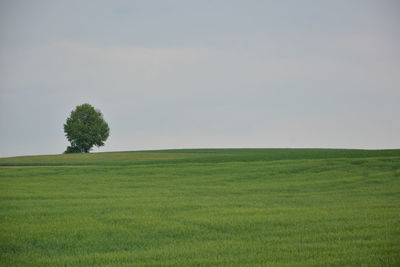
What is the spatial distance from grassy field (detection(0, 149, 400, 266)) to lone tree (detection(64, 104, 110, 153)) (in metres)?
47.3

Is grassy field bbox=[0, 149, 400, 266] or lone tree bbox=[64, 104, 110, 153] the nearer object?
grassy field bbox=[0, 149, 400, 266]

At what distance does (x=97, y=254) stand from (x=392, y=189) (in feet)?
61.1

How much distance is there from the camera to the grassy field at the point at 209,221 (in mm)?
10664

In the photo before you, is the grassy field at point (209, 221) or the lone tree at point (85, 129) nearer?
the grassy field at point (209, 221)

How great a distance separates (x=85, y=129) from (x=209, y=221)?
6797 cm

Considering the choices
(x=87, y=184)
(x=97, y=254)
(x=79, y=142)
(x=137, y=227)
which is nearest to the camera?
(x=97, y=254)

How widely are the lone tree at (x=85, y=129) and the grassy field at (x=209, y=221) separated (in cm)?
4726

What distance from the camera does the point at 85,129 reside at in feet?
264

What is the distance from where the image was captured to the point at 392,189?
25.2m

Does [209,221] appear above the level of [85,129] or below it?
below

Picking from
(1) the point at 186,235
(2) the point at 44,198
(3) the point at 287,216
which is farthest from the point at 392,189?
(2) the point at 44,198

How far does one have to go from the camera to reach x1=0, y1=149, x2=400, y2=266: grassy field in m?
10.7

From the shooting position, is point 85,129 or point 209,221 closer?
point 209,221

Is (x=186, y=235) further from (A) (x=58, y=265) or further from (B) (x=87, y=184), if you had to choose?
(B) (x=87, y=184)
